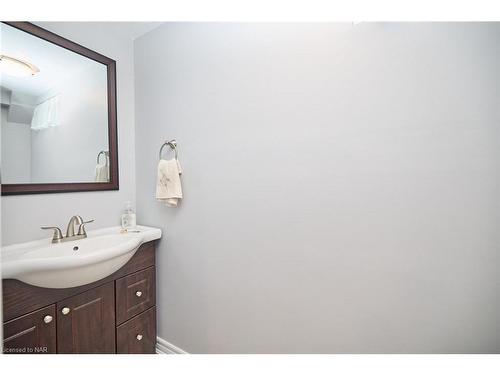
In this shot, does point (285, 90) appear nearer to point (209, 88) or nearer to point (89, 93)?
point (209, 88)

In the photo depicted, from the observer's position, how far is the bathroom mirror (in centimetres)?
103

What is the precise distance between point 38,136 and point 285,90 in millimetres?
1274

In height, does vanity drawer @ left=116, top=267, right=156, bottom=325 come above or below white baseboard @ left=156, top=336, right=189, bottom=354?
above

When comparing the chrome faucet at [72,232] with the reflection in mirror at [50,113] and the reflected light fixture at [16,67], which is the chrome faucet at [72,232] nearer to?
the reflection in mirror at [50,113]

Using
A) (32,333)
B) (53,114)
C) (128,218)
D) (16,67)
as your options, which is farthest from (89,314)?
(16,67)

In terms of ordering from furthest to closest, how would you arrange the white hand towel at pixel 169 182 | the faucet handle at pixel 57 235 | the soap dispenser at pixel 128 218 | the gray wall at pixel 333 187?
1. the soap dispenser at pixel 128 218
2. the white hand towel at pixel 169 182
3. the faucet handle at pixel 57 235
4. the gray wall at pixel 333 187

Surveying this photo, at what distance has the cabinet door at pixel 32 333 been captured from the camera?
2.74 ft

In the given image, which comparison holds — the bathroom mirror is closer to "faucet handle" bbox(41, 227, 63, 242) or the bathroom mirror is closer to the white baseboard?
"faucet handle" bbox(41, 227, 63, 242)

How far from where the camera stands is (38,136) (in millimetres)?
1114

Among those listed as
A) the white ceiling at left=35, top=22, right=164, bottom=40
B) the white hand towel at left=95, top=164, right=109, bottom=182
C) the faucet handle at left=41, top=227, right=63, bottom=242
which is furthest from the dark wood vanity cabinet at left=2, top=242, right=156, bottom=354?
the white ceiling at left=35, top=22, right=164, bottom=40

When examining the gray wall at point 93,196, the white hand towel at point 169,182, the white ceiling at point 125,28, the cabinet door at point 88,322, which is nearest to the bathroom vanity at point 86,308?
the cabinet door at point 88,322

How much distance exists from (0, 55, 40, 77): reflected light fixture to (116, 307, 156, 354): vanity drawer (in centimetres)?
138

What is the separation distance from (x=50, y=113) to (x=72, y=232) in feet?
2.12

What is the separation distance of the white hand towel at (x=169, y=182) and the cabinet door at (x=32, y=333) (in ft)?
2.22
